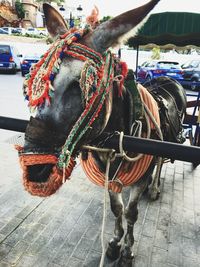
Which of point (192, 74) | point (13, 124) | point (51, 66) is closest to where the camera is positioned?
point (51, 66)

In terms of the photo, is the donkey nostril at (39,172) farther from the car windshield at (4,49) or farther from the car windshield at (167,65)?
the car windshield at (4,49)

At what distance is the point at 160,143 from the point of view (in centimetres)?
155

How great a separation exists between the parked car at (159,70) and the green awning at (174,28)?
13.7 metres

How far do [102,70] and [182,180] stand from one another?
407cm

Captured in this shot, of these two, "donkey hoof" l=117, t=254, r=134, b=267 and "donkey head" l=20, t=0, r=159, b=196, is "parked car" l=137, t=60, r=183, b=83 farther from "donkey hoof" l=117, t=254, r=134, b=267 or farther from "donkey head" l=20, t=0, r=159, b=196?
"donkey head" l=20, t=0, r=159, b=196

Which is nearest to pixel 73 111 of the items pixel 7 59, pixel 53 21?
pixel 53 21

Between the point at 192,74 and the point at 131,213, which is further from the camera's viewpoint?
the point at 192,74

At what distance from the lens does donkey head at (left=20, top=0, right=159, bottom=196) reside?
5.37 ft

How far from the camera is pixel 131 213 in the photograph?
3.13 meters

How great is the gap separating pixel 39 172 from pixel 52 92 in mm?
538

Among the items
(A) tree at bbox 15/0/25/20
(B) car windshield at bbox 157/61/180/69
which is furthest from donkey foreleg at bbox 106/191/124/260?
(A) tree at bbox 15/0/25/20

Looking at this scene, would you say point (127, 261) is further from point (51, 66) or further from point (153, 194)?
point (51, 66)

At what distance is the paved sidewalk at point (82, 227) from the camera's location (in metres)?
3.20

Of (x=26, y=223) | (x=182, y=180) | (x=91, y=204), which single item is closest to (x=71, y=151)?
(x=26, y=223)
